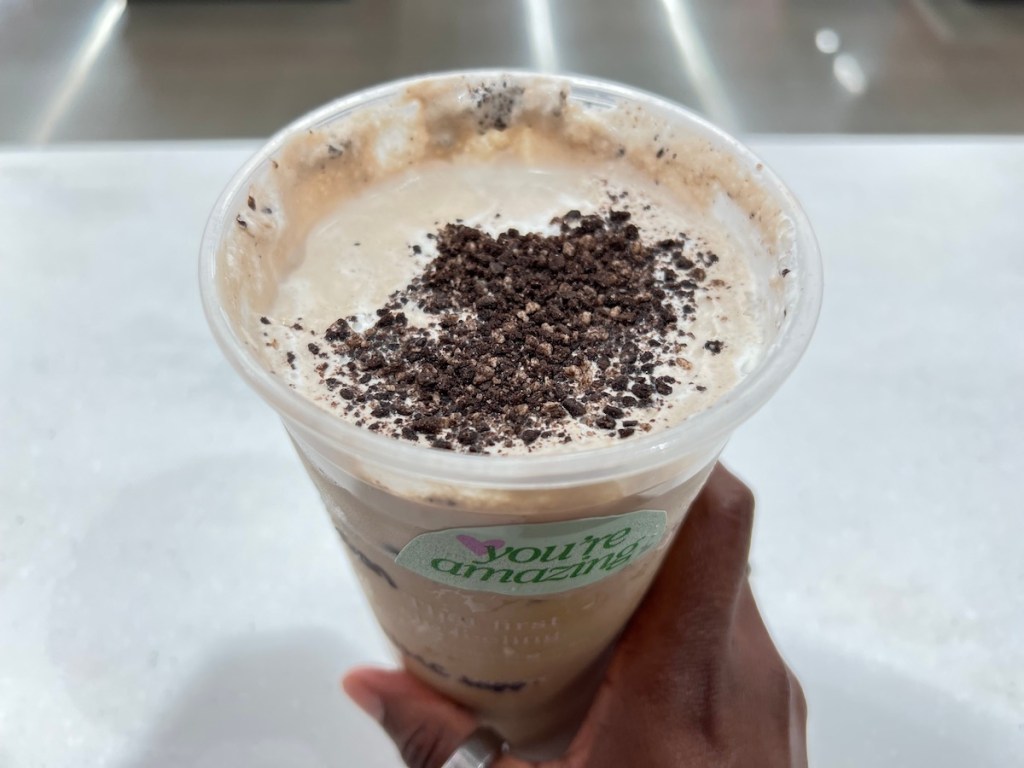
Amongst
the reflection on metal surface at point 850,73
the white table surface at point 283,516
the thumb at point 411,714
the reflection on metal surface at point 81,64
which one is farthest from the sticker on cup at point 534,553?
the reflection on metal surface at point 850,73

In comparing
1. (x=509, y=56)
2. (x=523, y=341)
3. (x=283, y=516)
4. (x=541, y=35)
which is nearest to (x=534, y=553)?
(x=523, y=341)

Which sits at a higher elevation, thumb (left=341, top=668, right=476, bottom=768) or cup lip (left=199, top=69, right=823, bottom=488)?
cup lip (left=199, top=69, right=823, bottom=488)

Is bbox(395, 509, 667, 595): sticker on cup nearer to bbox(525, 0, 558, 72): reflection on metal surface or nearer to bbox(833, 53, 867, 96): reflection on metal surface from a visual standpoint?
bbox(525, 0, 558, 72): reflection on metal surface

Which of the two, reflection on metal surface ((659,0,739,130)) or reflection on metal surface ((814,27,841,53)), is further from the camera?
reflection on metal surface ((814,27,841,53))

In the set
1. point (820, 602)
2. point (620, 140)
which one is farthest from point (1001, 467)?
point (620, 140)

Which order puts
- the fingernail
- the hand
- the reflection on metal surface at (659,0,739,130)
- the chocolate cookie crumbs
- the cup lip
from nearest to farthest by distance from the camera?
the cup lip → the chocolate cookie crumbs → the hand → the fingernail → the reflection on metal surface at (659,0,739,130)

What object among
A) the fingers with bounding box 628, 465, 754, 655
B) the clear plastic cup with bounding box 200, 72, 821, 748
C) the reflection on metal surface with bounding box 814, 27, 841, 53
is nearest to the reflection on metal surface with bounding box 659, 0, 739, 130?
the reflection on metal surface with bounding box 814, 27, 841, 53

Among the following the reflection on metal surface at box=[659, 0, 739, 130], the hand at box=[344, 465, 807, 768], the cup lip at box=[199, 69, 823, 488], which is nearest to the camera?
the cup lip at box=[199, 69, 823, 488]
